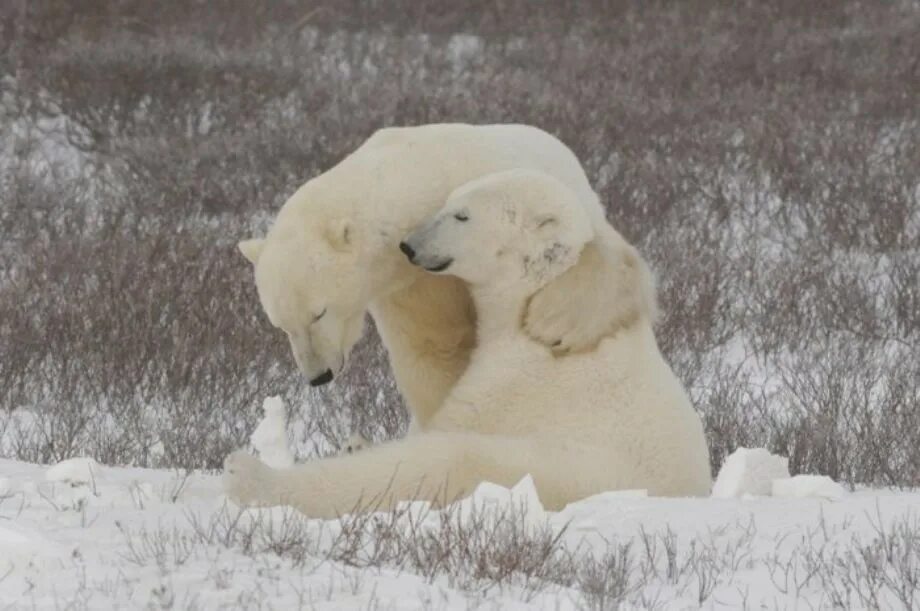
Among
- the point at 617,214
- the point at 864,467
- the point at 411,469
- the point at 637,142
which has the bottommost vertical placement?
the point at 411,469

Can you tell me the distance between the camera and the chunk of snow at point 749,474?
405 cm

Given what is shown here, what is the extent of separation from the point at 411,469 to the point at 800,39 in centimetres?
1134

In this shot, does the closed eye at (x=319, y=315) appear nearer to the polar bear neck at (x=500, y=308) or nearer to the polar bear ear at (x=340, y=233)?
the polar bear ear at (x=340, y=233)

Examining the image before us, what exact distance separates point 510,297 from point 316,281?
1.58ft

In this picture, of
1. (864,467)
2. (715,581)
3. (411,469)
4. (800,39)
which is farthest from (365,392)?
(800,39)

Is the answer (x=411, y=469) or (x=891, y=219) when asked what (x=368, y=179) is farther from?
(x=891, y=219)

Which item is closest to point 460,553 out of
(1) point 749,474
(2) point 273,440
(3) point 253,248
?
(1) point 749,474

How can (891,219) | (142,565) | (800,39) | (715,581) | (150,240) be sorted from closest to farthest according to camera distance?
(142,565) → (715,581) → (150,240) → (891,219) → (800,39)

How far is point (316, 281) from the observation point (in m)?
3.91

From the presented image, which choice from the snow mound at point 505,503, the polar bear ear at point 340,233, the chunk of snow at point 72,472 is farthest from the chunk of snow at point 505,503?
the chunk of snow at point 72,472

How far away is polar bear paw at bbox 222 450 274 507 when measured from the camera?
11.3 ft

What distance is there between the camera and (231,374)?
602cm

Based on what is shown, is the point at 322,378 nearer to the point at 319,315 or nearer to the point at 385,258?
the point at 319,315

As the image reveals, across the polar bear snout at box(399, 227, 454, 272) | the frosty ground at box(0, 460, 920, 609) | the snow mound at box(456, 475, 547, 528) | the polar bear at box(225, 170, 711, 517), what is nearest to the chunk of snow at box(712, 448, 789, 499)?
the polar bear at box(225, 170, 711, 517)
